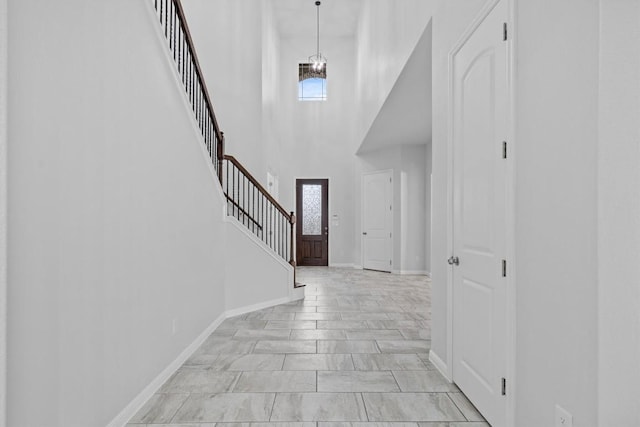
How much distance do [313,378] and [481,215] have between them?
5.27ft

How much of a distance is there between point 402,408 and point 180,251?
6.43 feet

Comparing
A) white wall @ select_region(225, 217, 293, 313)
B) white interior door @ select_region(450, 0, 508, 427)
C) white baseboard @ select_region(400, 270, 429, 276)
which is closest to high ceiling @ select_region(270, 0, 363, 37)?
white baseboard @ select_region(400, 270, 429, 276)

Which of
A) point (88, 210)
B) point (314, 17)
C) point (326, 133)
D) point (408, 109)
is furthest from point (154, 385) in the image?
point (314, 17)

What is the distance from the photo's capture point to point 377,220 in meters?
9.05

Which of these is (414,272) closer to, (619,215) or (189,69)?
(189,69)

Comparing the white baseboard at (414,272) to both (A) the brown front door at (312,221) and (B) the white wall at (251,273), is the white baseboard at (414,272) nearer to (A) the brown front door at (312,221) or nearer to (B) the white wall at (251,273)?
(A) the brown front door at (312,221)

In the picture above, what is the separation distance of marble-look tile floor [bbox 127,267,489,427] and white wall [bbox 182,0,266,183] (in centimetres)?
298

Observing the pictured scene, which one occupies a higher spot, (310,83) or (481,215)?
(310,83)

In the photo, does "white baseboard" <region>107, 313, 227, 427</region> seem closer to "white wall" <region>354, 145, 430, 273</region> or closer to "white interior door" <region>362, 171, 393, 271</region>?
"white wall" <region>354, 145, 430, 273</region>

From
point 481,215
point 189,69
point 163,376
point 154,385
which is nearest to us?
point 481,215

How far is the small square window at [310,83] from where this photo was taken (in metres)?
10.2

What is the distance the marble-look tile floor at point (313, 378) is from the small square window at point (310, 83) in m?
6.85

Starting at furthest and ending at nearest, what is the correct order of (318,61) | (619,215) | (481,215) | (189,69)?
(318,61) < (189,69) < (481,215) < (619,215)

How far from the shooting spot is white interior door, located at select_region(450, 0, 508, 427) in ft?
6.70
